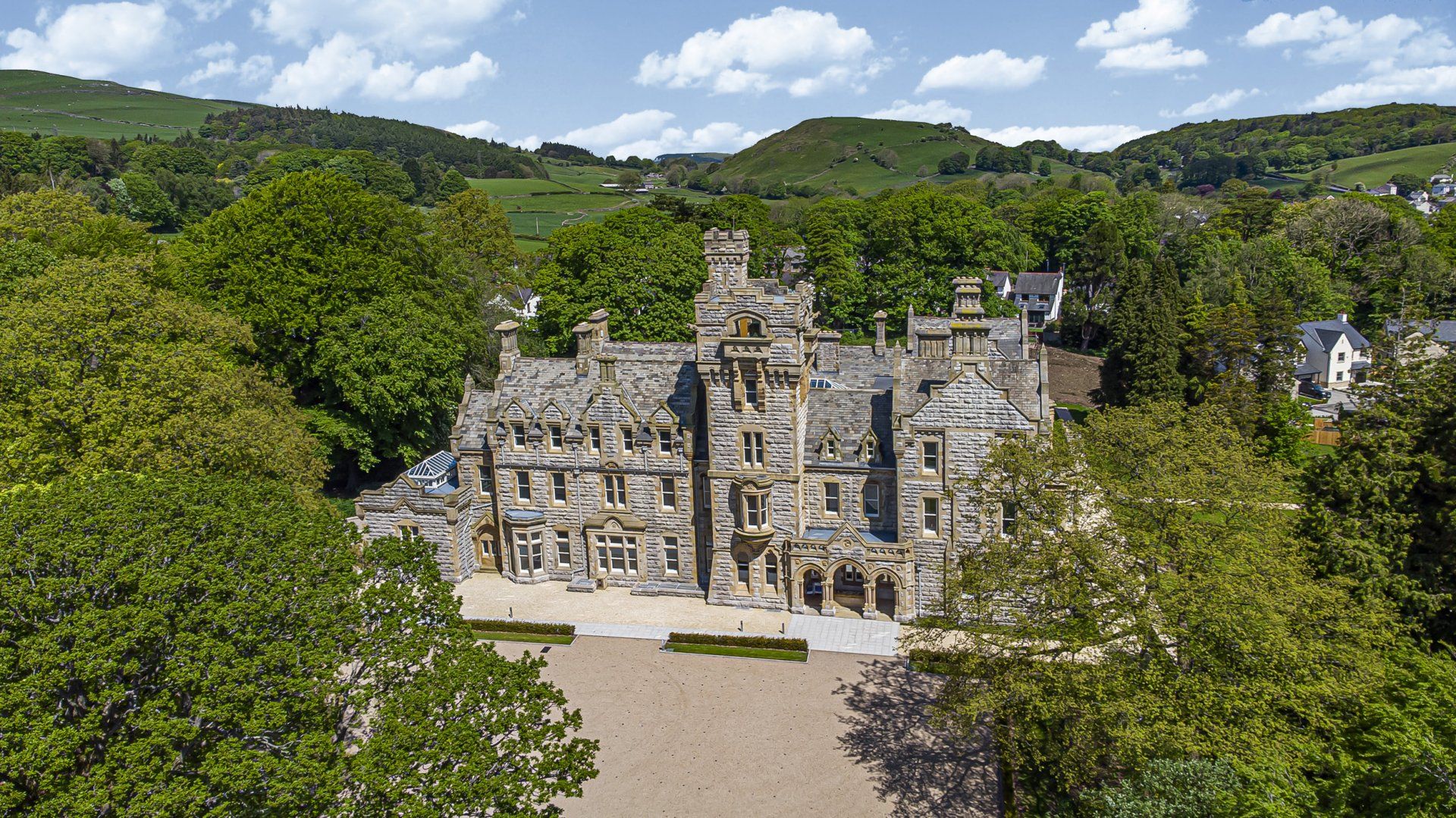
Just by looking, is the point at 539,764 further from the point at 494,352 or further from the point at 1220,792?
the point at 494,352

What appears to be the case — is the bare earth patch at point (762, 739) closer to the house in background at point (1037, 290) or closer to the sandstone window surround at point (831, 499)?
the sandstone window surround at point (831, 499)

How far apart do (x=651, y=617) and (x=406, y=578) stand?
18.5 metres

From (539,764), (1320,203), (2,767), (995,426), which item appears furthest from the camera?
(1320,203)

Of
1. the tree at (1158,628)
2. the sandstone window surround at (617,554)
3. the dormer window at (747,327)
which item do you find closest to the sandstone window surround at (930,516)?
the tree at (1158,628)

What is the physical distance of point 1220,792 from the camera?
2091 cm

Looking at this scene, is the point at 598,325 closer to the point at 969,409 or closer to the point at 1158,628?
the point at 969,409

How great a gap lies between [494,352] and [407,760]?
171 feet

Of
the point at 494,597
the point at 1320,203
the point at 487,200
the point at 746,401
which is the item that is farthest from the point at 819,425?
the point at 1320,203

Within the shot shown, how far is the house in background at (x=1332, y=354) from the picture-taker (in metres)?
79.8

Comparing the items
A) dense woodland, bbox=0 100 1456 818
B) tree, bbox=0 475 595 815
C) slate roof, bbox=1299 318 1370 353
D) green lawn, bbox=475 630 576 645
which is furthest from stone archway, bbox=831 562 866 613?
slate roof, bbox=1299 318 1370 353

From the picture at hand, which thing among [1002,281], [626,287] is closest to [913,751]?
[626,287]

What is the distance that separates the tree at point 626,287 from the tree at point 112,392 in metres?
30.0

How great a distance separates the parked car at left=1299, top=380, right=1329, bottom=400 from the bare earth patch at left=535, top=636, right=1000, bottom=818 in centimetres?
6426

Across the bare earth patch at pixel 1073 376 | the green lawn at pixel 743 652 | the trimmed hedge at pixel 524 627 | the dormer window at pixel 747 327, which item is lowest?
the green lawn at pixel 743 652
